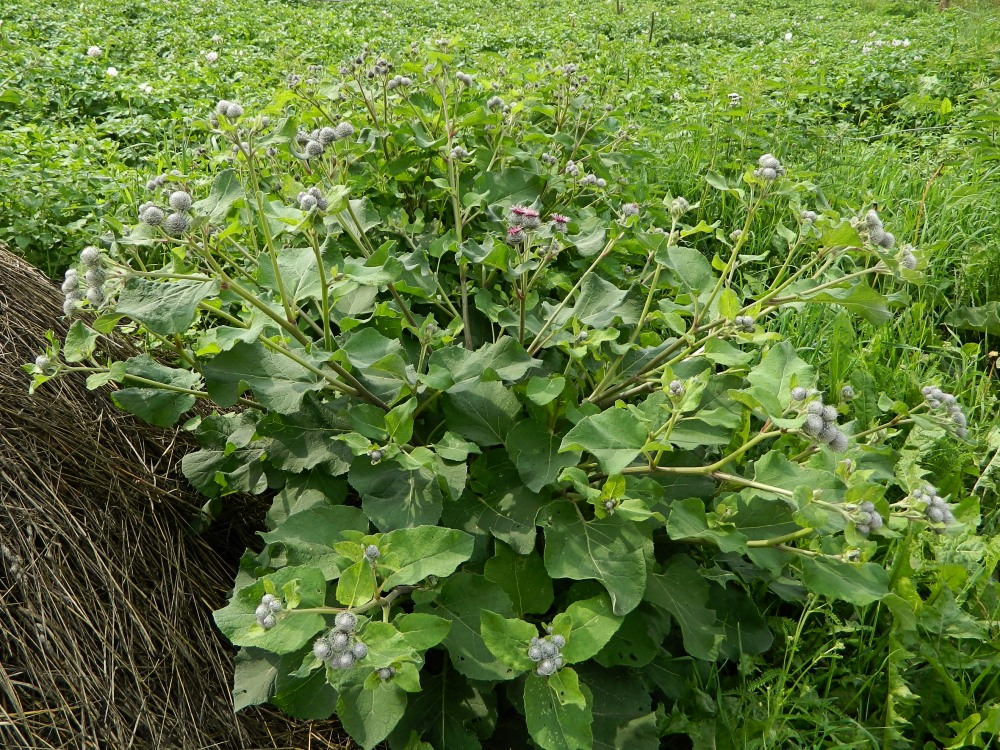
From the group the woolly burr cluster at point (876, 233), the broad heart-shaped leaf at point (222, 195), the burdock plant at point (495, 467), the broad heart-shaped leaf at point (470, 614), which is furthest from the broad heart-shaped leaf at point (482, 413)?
the woolly burr cluster at point (876, 233)

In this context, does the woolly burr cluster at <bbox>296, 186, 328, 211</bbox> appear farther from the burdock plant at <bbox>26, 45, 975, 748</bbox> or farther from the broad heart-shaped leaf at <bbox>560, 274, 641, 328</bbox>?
the broad heart-shaped leaf at <bbox>560, 274, 641, 328</bbox>

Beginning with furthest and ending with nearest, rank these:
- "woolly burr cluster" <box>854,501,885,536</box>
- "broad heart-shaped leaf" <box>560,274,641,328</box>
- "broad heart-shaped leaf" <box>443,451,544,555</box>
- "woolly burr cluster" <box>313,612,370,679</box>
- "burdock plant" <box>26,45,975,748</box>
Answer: "broad heart-shaped leaf" <box>560,274,641,328</box>
"broad heart-shaped leaf" <box>443,451,544,555</box>
"burdock plant" <box>26,45,975,748</box>
"woolly burr cluster" <box>854,501,885,536</box>
"woolly burr cluster" <box>313,612,370,679</box>

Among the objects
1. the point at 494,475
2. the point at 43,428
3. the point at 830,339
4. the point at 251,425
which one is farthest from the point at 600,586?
the point at 830,339

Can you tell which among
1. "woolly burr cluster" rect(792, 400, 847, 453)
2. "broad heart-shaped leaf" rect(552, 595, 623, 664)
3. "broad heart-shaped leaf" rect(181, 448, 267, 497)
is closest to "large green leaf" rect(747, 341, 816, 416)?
"woolly burr cluster" rect(792, 400, 847, 453)

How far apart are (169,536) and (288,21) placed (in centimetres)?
919

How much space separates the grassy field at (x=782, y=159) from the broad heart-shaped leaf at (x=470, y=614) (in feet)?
1.77

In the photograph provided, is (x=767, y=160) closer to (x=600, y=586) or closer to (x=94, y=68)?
(x=600, y=586)

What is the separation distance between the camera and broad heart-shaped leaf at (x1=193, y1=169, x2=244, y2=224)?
1722 millimetres

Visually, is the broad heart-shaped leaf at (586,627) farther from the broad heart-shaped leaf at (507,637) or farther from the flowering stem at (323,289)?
the flowering stem at (323,289)

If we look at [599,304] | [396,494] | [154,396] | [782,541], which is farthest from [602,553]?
[154,396]

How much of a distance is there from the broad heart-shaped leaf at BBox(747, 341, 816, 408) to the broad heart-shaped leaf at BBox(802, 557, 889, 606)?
0.37m

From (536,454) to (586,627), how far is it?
0.46 meters

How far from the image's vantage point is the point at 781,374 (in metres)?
1.77

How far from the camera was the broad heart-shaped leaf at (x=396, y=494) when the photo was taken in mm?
1726
